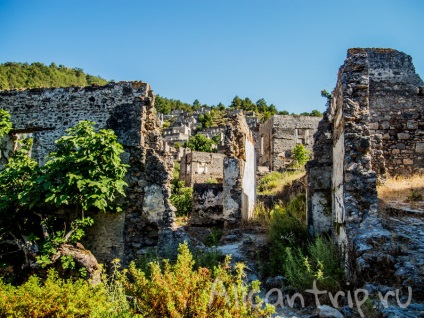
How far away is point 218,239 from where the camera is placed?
10750 mm

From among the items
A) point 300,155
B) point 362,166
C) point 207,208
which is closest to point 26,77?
point 300,155

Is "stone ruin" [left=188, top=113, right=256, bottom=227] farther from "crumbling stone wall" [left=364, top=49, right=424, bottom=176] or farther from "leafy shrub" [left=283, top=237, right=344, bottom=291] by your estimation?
"leafy shrub" [left=283, top=237, right=344, bottom=291]

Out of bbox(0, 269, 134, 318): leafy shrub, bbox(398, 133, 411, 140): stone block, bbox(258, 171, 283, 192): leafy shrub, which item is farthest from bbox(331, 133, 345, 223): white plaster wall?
bbox(258, 171, 283, 192): leafy shrub

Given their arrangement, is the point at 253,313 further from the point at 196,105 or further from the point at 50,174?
the point at 196,105

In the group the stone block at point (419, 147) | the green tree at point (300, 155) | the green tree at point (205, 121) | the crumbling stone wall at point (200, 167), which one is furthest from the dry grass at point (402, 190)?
the green tree at point (205, 121)

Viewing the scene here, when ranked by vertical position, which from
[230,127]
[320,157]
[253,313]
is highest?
[230,127]

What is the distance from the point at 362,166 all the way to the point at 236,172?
5.24m

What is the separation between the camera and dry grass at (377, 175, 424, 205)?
804cm

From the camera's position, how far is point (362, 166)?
6809mm

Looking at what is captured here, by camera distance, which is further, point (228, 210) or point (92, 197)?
point (228, 210)

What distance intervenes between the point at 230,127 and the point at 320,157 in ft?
12.5

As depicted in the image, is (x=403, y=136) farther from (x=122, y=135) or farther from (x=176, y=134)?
(x=176, y=134)

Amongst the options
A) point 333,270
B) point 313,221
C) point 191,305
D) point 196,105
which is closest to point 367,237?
point 333,270

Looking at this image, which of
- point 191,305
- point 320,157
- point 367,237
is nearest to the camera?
point 191,305
